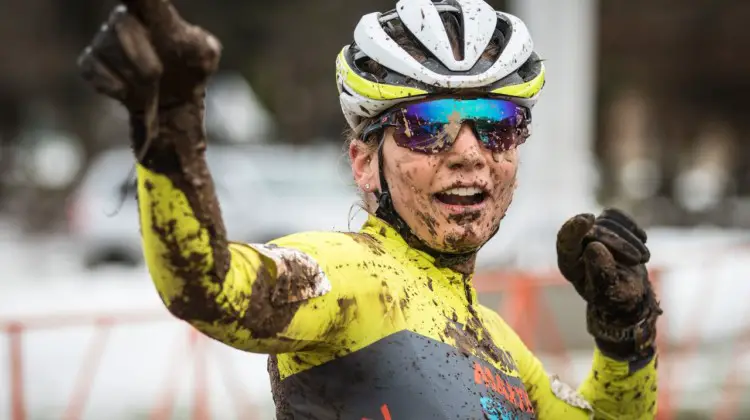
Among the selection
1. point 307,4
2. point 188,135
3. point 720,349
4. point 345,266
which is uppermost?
Answer: point 188,135

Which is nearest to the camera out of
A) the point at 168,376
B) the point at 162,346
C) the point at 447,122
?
the point at 447,122

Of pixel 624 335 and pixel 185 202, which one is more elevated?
pixel 185 202

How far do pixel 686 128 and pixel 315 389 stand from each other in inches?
1471

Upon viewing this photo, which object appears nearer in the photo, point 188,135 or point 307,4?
point 188,135

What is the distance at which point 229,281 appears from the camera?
174 cm

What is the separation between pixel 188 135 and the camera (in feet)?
5.42

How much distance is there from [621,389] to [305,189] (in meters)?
13.8

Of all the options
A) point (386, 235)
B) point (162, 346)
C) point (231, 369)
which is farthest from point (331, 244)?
point (162, 346)

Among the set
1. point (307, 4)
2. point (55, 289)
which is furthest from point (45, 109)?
point (55, 289)

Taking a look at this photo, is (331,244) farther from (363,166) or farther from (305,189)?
(305,189)

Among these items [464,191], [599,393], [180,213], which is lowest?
[599,393]

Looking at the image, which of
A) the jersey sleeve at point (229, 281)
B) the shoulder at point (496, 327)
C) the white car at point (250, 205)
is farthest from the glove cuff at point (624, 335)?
the white car at point (250, 205)

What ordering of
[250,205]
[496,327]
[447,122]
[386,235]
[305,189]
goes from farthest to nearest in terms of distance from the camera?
[305,189] → [250,205] → [496,327] → [386,235] → [447,122]

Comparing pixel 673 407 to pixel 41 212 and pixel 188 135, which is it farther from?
pixel 41 212
